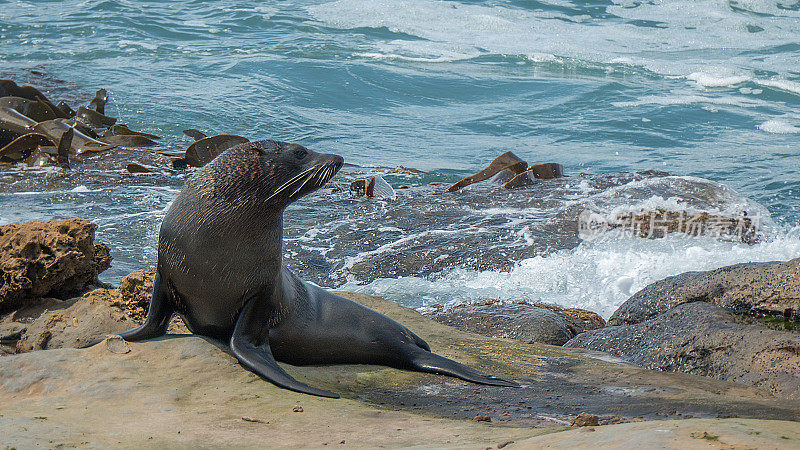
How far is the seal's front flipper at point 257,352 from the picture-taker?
4031mm

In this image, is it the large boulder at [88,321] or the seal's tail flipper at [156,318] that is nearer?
the seal's tail flipper at [156,318]

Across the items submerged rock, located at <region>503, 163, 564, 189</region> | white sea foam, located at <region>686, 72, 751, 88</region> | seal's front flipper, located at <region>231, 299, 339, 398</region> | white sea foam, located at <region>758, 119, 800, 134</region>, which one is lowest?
submerged rock, located at <region>503, 163, 564, 189</region>

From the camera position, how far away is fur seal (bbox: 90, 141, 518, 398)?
441cm

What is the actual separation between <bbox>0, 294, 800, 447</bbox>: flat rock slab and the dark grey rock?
0.21 metres

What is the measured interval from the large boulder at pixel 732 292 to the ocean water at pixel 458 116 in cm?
171

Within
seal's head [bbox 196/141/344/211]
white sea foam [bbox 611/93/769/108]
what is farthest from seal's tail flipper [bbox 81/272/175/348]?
white sea foam [bbox 611/93/769/108]

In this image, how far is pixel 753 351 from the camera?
5336 millimetres

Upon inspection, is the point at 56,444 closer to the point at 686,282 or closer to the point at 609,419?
the point at 609,419

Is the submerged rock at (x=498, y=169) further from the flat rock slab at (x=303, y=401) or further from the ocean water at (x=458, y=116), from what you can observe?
the flat rock slab at (x=303, y=401)

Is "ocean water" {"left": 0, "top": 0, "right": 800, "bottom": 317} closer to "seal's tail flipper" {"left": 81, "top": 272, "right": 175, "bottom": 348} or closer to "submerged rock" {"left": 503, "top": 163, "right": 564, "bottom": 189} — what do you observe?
"submerged rock" {"left": 503, "top": 163, "right": 564, "bottom": 189}

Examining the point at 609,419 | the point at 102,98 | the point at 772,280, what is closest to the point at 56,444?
the point at 609,419

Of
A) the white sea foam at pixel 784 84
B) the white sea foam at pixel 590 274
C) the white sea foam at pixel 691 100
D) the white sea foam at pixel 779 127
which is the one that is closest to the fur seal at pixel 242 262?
the white sea foam at pixel 590 274

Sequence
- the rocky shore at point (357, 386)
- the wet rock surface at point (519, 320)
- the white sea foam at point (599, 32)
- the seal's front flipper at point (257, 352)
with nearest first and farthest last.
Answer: the rocky shore at point (357, 386) < the seal's front flipper at point (257, 352) < the wet rock surface at point (519, 320) < the white sea foam at point (599, 32)

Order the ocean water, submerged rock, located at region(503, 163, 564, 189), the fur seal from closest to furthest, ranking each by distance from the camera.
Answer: the fur seal
the ocean water
submerged rock, located at region(503, 163, 564, 189)
